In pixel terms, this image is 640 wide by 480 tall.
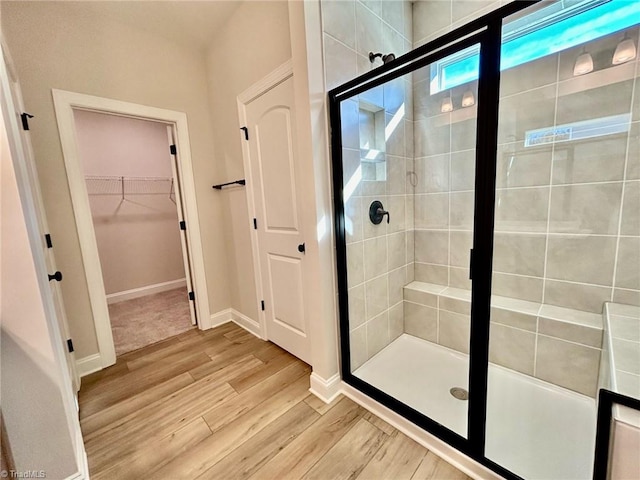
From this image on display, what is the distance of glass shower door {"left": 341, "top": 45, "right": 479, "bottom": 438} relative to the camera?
1.72 meters

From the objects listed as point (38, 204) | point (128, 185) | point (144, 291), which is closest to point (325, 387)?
point (38, 204)

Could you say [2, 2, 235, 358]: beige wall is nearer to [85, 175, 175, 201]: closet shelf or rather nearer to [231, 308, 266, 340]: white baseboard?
[231, 308, 266, 340]: white baseboard

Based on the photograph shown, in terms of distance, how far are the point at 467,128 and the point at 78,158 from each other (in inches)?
116

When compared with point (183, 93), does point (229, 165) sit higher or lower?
lower

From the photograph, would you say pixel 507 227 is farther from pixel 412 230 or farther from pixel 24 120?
pixel 24 120

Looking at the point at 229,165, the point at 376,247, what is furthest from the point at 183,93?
the point at 376,247

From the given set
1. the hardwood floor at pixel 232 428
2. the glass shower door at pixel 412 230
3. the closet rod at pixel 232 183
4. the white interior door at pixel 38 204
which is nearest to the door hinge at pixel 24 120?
the white interior door at pixel 38 204

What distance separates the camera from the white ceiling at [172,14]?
1.88 meters

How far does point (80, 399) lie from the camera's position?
1.75 metres

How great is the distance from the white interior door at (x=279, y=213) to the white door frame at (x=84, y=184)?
719 mm

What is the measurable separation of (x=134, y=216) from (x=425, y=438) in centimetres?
427

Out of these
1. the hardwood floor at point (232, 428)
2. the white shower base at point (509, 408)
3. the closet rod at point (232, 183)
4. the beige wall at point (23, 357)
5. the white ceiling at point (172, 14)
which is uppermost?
the white ceiling at point (172, 14)

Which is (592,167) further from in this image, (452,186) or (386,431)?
(386,431)

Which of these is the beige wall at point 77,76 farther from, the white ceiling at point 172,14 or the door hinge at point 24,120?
the door hinge at point 24,120
